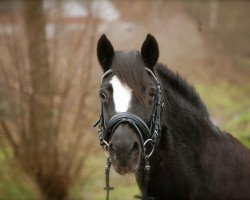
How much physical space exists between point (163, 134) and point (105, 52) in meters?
0.75

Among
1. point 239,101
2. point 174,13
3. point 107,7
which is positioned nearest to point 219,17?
point 174,13

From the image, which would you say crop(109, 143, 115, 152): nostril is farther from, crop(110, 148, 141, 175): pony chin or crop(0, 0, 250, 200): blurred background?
crop(0, 0, 250, 200): blurred background

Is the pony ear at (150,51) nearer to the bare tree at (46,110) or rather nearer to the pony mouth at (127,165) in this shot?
the pony mouth at (127,165)

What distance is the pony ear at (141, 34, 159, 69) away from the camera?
12.6 feet

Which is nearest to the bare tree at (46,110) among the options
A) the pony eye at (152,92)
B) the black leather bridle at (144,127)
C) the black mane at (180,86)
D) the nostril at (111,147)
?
the black mane at (180,86)

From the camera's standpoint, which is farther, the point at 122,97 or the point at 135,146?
the point at 122,97

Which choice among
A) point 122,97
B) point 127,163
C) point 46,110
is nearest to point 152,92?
point 122,97

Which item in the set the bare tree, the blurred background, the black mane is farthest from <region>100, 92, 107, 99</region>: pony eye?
the bare tree

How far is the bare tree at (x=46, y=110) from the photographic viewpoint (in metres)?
7.89

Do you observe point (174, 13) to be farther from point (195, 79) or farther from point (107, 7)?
point (107, 7)

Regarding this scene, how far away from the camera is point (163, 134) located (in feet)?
12.8

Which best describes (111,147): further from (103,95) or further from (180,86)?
(180,86)

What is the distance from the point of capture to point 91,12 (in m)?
8.80

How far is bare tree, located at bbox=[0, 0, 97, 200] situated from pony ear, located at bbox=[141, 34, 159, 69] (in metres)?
4.21
